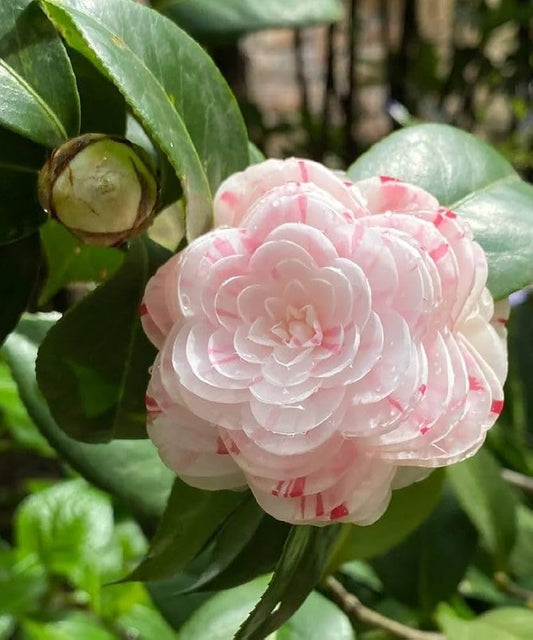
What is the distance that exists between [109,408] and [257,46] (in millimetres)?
2225

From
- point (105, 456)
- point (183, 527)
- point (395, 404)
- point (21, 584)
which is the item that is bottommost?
point (21, 584)

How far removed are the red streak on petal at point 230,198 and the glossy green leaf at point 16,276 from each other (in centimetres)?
10

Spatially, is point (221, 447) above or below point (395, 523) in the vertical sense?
above

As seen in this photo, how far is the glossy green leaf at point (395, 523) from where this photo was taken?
53cm

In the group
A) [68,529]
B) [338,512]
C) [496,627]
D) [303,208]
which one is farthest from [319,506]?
[68,529]

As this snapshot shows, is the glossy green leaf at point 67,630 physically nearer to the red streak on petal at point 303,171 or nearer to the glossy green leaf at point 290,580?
the glossy green leaf at point 290,580

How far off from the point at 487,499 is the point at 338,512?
0.43 metres

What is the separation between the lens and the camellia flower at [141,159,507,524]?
306mm

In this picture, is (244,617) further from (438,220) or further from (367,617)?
(438,220)

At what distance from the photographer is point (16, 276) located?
0.41 metres

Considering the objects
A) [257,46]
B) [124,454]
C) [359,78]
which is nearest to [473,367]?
[124,454]

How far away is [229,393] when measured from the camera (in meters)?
0.31

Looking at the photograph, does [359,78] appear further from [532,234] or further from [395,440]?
[395,440]

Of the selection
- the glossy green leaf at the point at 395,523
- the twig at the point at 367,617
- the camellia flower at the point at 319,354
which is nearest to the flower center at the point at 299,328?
the camellia flower at the point at 319,354
